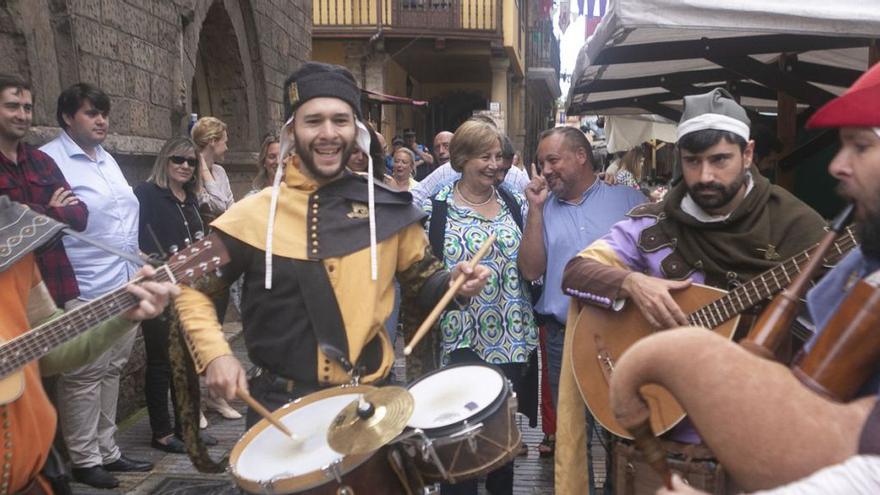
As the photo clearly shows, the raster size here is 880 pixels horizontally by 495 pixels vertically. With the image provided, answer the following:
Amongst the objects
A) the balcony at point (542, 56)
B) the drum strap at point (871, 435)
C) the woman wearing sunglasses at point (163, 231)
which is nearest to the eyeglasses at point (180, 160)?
the woman wearing sunglasses at point (163, 231)

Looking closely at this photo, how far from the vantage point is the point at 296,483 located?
2037 millimetres

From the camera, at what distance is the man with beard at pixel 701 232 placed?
2.56m

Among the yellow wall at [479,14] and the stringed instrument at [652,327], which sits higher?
the yellow wall at [479,14]

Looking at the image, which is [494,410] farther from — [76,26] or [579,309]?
[76,26]

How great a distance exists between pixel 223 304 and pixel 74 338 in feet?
9.36

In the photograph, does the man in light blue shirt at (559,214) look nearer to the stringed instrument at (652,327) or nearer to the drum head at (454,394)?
the stringed instrument at (652,327)

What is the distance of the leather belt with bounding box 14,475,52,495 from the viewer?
243 cm

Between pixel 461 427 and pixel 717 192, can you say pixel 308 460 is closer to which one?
pixel 461 427

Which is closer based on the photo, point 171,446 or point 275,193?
point 275,193

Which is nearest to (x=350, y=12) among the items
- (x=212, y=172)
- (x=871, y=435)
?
(x=212, y=172)

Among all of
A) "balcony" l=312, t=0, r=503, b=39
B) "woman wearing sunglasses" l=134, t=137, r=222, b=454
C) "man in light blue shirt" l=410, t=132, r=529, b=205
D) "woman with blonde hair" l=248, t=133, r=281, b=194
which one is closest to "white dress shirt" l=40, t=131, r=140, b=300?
"woman wearing sunglasses" l=134, t=137, r=222, b=454

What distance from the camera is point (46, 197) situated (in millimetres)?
4215

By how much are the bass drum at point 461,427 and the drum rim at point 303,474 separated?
179mm

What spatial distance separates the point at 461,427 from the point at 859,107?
1341 mm
